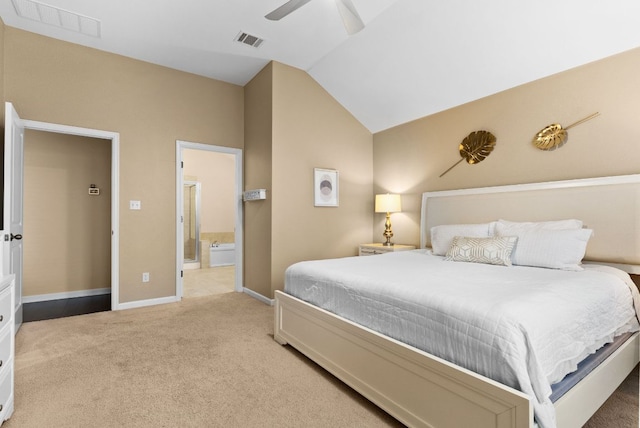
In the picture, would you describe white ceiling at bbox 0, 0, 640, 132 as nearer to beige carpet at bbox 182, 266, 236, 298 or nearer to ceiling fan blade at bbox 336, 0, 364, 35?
ceiling fan blade at bbox 336, 0, 364, 35

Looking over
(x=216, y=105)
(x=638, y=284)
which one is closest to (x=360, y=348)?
(x=638, y=284)

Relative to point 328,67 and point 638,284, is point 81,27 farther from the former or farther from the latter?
point 638,284

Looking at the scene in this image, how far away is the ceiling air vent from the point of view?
3.47 m

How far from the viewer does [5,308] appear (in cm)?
172

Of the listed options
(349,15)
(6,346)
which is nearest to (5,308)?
(6,346)

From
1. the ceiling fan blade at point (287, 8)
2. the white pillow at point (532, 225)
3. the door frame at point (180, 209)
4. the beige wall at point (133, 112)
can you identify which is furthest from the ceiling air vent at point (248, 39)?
the white pillow at point (532, 225)

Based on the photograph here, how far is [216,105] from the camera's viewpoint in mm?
4559

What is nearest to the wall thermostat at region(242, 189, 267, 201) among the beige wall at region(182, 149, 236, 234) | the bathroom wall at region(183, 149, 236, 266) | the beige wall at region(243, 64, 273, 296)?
the beige wall at region(243, 64, 273, 296)

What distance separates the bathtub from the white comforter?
16.4 feet

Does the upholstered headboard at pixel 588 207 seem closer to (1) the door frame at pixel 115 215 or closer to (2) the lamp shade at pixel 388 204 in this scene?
(2) the lamp shade at pixel 388 204

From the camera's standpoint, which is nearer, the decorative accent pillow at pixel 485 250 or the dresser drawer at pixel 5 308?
the dresser drawer at pixel 5 308

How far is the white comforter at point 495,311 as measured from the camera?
4.24ft

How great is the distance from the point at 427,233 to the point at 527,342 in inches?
113

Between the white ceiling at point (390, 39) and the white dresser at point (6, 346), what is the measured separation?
8.41 feet
